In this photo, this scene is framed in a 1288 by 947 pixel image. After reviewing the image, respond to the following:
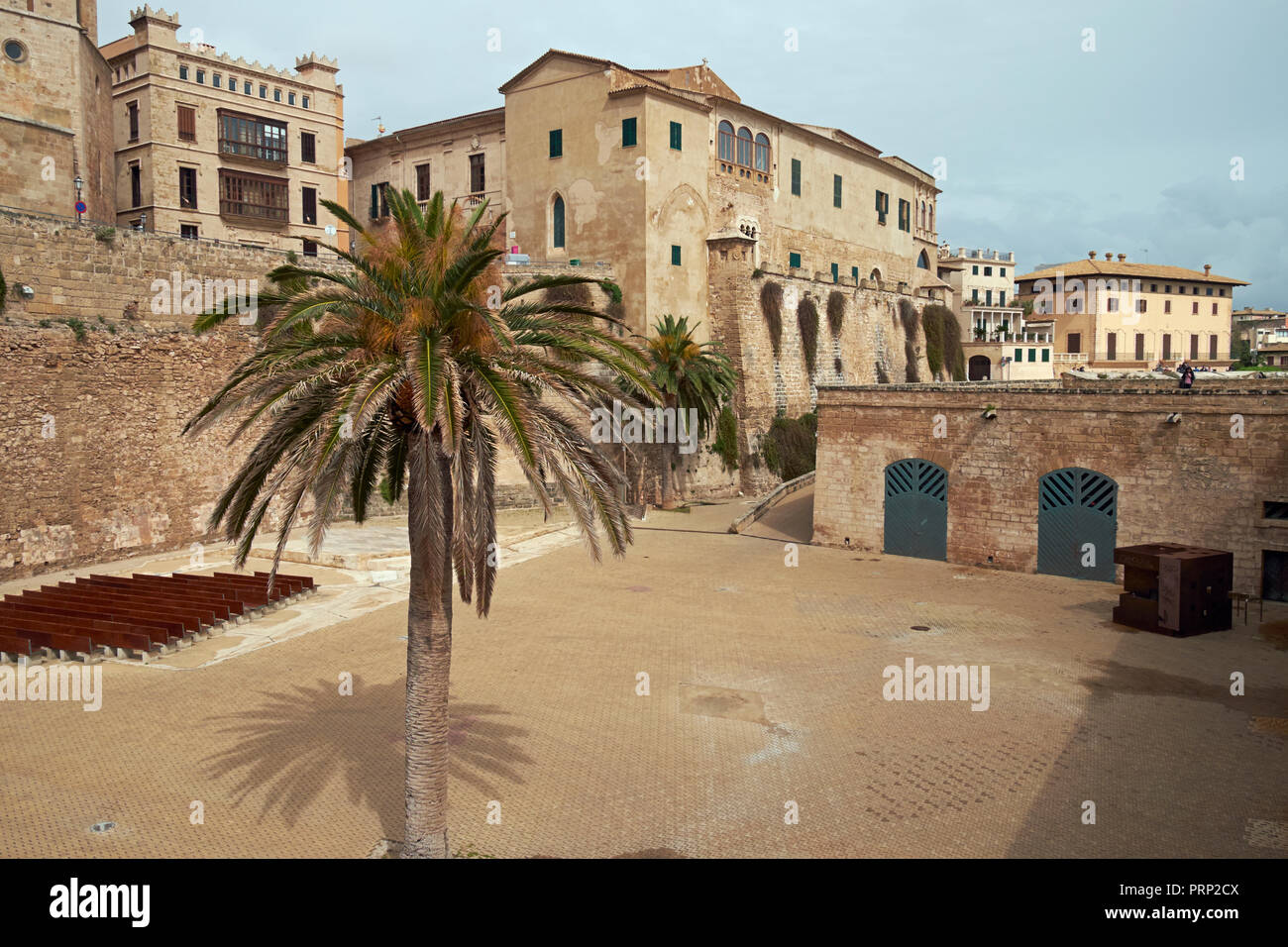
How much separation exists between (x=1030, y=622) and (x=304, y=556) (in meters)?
18.4

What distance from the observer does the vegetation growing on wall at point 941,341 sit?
56281mm

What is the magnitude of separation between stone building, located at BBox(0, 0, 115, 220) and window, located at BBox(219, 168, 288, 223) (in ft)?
28.4

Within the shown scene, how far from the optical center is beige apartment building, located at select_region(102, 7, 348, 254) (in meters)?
42.6

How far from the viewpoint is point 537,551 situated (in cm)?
2827

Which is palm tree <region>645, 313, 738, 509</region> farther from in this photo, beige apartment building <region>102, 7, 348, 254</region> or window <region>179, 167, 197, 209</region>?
window <region>179, 167, 197, 209</region>

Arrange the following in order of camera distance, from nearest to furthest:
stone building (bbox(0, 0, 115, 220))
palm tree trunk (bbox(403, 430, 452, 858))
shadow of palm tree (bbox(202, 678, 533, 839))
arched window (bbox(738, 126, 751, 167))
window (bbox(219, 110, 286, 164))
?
palm tree trunk (bbox(403, 430, 452, 858)) < shadow of palm tree (bbox(202, 678, 533, 839)) < stone building (bbox(0, 0, 115, 220)) < arched window (bbox(738, 126, 751, 167)) < window (bbox(219, 110, 286, 164))

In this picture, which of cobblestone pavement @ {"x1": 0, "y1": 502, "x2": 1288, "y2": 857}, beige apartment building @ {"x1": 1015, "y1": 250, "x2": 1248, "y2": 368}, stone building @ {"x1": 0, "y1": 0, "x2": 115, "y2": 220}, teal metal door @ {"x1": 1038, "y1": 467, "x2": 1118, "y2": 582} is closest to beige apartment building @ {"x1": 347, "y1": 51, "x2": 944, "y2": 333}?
stone building @ {"x1": 0, "y1": 0, "x2": 115, "y2": 220}

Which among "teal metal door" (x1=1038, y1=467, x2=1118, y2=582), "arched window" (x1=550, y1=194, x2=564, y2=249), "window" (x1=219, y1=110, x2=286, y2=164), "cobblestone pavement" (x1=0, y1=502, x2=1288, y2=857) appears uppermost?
"window" (x1=219, y1=110, x2=286, y2=164)

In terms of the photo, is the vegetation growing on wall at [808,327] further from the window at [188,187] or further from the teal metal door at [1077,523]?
the window at [188,187]

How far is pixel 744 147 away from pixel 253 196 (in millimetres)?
23910

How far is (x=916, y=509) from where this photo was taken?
2758cm

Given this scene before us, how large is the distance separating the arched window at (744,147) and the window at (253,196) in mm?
22498

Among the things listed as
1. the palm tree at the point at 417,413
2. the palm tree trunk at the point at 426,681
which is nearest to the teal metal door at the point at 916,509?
the palm tree at the point at 417,413
